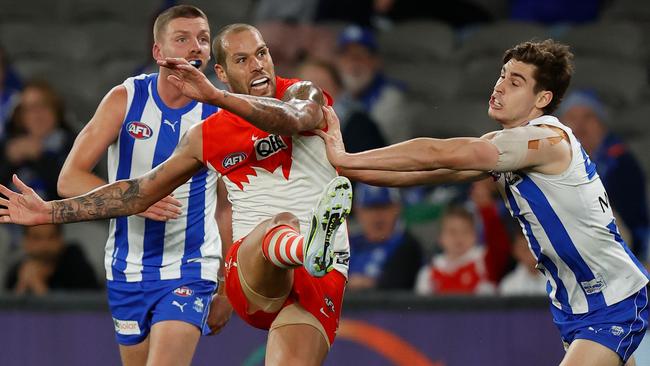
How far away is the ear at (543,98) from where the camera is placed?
610 cm

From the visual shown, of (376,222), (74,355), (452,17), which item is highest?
(452,17)

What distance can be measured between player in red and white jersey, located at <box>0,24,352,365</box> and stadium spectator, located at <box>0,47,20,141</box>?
547cm

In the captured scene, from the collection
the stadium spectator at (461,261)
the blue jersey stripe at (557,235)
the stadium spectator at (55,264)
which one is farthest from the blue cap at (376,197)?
the blue jersey stripe at (557,235)

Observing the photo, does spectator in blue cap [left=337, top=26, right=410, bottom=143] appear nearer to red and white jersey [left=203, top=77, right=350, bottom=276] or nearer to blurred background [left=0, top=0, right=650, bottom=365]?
blurred background [left=0, top=0, right=650, bottom=365]

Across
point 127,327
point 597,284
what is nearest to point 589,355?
point 597,284

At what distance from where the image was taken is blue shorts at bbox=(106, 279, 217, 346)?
6.72 metres

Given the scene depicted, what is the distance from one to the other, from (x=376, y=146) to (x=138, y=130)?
380 cm

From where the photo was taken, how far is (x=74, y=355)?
912cm

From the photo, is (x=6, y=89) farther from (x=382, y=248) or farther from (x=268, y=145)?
(x=268, y=145)

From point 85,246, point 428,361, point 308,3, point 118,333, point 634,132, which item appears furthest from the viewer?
point 308,3

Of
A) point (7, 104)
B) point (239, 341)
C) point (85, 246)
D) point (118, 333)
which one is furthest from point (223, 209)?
point (7, 104)

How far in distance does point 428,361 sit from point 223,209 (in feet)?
7.94

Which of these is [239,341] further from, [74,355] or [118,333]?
[118,333]

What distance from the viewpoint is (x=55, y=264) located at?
9.65 metres
